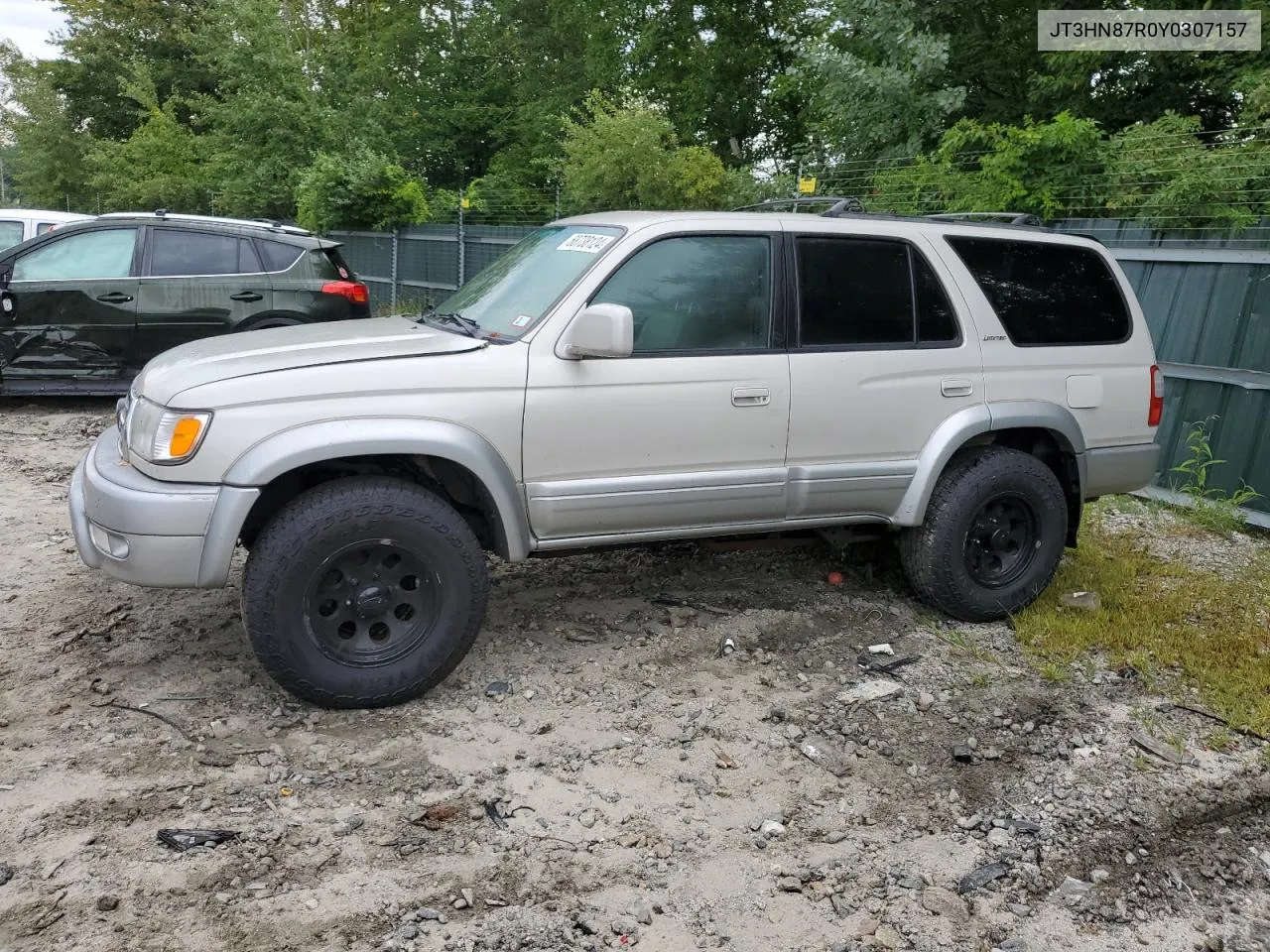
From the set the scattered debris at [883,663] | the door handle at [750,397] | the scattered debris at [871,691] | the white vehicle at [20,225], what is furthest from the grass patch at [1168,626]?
the white vehicle at [20,225]

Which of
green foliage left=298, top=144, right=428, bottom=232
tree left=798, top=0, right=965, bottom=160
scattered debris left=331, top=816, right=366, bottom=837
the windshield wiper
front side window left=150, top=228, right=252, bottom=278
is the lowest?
scattered debris left=331, top=816, right=366, bottom=837

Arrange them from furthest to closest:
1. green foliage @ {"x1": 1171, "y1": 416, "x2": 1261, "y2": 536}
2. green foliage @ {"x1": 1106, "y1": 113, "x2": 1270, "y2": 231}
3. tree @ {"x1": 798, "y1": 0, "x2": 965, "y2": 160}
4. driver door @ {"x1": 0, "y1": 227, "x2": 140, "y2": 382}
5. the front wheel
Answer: tree @ {"x1": 798, "y1": 0, "x2": 965, "y2": 160} → driver door @ {"x1": 0, "y1": 227, "x2": 140, "y2": 382} → green foliage @ {"x1": 1106, "y1": 113, "x2": 1270, "y2": 231} → green foliage @ {"x1": 1171, "y1": 416, "x2": 1261, "y2": 536} → the front wheel

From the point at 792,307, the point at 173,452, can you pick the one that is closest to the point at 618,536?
the point at 792,307

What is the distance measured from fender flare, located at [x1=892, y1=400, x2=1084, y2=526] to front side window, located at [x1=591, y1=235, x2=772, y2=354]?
3.17ft

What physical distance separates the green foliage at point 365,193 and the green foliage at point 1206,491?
11.8 metres

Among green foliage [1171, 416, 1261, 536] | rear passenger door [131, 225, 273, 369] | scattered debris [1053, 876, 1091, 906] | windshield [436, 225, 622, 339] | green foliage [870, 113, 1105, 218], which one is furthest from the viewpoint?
rear passenger door [131, 225, 273, 369]

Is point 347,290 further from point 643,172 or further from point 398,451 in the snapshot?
point 398,451

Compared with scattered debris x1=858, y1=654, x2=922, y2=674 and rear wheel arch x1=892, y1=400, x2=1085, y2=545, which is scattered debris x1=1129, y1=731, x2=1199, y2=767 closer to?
scattered debris x1=858, y1=654, x2=922, y2=674

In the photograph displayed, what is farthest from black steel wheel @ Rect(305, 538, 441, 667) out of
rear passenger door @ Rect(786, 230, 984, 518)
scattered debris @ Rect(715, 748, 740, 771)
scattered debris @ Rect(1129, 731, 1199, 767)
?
scattered debris @ Rect(1129, 731, 1199, 767)

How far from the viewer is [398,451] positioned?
381cm

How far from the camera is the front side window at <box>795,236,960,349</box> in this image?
4547mm

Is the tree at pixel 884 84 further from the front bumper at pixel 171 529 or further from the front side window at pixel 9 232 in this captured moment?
the front bumper at pixel 171 529

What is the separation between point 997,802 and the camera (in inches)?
140

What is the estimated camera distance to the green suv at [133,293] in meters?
8.88
